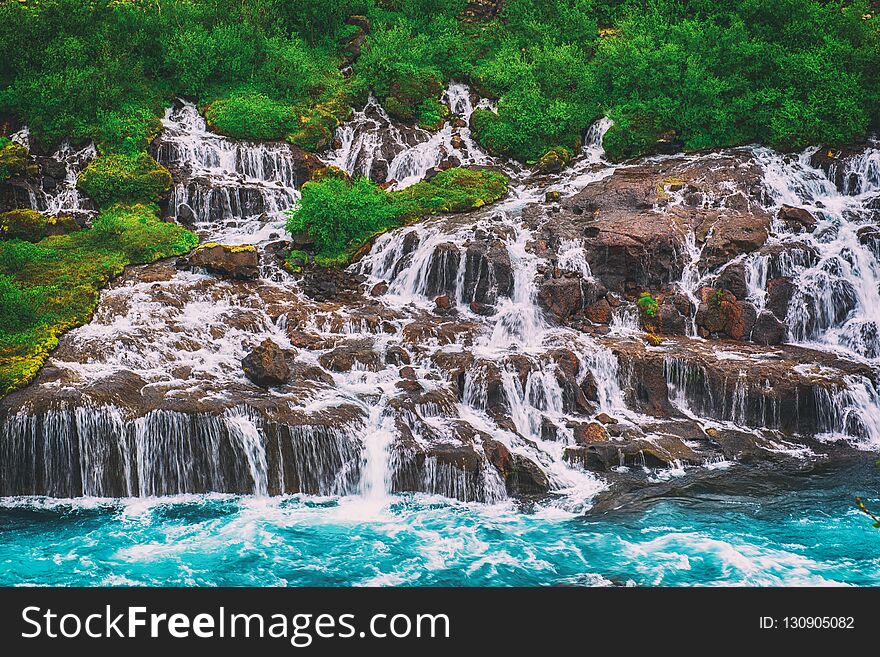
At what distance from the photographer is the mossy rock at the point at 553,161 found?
1057 inches

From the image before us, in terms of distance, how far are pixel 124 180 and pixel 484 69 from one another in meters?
13.9

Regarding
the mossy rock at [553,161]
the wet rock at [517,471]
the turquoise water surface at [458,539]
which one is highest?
the mossy rock at [553,161]

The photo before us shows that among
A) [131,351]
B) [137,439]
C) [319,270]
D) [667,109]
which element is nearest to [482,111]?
[667,109]

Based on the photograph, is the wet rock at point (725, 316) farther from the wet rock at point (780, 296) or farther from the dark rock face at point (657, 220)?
the dark rock face at point (657, 220)

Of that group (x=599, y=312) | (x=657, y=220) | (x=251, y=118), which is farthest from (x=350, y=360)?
(x=251, y=118)

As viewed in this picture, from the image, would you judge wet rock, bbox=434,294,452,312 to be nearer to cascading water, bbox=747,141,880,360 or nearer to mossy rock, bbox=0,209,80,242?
cascading water, bbox=747,141,880,360

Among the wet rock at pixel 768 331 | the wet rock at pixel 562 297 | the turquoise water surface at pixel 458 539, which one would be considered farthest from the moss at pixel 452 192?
the turquoise water surface at pixel 458 539

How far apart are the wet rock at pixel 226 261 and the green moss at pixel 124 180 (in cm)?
428

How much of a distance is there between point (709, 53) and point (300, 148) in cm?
1404

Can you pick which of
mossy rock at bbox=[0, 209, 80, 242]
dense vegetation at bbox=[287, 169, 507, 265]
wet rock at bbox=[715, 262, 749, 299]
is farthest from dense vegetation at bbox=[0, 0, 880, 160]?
wet rock at bbox=[715, 262, 749, 299]

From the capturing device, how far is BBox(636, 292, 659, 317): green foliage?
19816 mm

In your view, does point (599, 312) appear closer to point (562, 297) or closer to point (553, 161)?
point (562, 297)

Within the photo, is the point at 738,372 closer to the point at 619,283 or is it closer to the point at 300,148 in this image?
the point at 619,283

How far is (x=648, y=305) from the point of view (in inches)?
783
